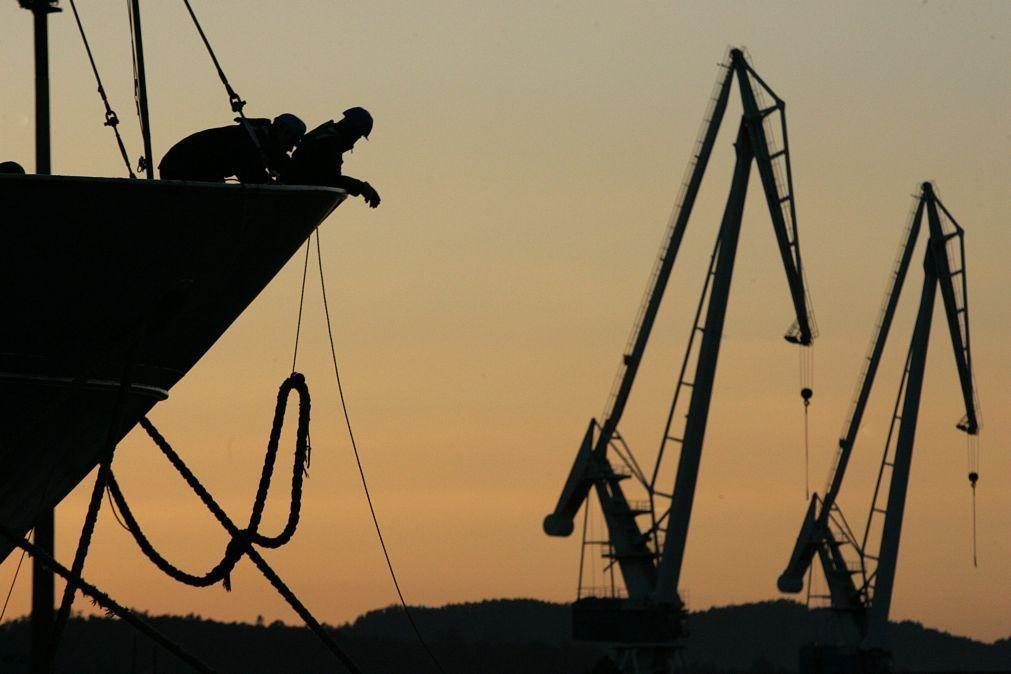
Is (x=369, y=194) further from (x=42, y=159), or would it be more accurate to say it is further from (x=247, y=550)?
(x=42, y=159)

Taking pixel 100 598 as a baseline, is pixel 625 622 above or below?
above

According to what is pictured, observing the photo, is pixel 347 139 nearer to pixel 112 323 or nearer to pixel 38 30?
pixel 112 323

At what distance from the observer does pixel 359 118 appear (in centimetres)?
2452

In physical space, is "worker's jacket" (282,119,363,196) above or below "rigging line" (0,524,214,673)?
above

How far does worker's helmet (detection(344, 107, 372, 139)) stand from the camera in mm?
24484

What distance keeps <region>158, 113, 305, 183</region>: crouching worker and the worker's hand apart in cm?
104

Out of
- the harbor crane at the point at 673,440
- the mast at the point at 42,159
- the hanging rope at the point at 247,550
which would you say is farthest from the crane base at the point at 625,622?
the hanging rope at the point at 247,550

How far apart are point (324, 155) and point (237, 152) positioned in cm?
103

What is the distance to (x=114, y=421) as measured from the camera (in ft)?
78.4

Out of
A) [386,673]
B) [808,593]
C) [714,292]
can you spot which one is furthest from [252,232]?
[386,673]

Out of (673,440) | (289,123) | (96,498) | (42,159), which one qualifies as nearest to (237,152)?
(289,123)

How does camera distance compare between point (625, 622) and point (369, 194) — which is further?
point (625, 622)

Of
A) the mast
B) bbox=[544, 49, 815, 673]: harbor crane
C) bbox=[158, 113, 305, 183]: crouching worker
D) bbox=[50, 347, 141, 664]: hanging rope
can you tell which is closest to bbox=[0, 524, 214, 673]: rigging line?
bbox=[50, 347, 141, 664]: hanging rope

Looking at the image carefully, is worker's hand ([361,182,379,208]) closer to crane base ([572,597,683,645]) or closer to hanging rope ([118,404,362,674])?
hanging rope ([118,404,362,674])
